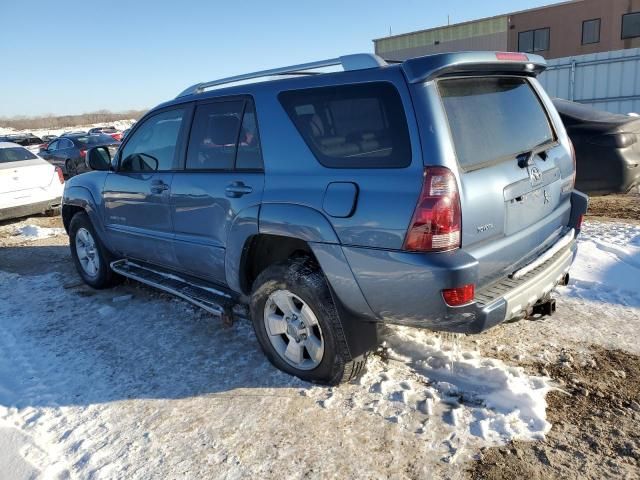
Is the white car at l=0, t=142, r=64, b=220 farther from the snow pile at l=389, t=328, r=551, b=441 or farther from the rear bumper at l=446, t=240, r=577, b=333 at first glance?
the rear bumper at l=446, t=240, r=577, b=333

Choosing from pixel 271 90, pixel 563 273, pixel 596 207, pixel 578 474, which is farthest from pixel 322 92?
pixel 596 207

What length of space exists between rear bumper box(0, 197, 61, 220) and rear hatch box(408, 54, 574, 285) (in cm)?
853

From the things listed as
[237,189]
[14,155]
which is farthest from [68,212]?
[14,155]

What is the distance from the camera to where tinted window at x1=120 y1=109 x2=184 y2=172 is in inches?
166

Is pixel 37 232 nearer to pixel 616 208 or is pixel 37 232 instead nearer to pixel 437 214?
pixel 437 214

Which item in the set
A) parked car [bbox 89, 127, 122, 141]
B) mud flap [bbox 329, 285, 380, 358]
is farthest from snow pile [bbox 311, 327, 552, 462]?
parked car [bbox 89, 127, 122, 141]

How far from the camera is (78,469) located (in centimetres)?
271

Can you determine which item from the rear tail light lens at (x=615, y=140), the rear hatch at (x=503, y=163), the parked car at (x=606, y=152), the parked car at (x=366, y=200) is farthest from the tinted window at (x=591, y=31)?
the rear hatch at (x=503, y=163)

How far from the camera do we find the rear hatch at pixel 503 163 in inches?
107

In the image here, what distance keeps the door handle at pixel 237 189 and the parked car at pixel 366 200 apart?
0.07ft

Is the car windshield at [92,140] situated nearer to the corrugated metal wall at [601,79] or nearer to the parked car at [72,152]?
the parked car at [72,152]

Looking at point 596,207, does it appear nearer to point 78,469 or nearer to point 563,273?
point 563,273

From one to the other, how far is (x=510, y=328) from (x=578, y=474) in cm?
163

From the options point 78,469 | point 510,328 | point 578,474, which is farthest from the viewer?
point 510,328
